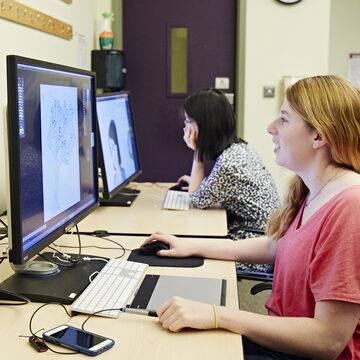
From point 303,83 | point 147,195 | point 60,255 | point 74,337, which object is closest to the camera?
point 74,337

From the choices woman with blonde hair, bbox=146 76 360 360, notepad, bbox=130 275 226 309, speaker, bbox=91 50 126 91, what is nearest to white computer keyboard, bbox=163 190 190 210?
woman with blonde hair, bbox=146 76 360 360

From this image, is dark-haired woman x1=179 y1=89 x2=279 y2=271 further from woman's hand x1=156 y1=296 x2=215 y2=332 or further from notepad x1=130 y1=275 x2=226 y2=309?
woman's hand x1=156 y1=296 x2=215 y2=332

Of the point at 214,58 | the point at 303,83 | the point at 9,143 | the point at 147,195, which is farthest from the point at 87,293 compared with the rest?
Result: the point at 214,58

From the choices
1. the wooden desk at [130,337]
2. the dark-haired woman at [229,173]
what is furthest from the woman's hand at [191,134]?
the wooden desk at [130,337]

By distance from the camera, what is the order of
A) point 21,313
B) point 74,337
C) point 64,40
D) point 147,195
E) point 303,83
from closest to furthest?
point 74,337
point 21,313
point 303,83
point 147,195
point 64,40

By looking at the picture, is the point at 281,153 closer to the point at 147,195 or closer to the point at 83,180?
the point at 83,180

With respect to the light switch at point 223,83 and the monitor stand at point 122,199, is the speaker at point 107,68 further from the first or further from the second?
the monitor stand at point 122,199

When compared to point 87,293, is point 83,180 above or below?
above

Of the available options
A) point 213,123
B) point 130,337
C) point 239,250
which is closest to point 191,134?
point 213,123

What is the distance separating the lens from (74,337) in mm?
1085

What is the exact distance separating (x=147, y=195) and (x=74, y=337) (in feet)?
5.43

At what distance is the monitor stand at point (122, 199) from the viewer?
243cm

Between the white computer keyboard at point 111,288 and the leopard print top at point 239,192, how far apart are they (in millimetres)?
906

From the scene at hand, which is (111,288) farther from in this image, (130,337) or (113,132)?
(113,132)
